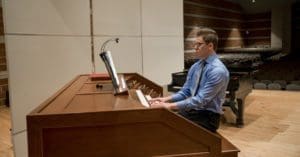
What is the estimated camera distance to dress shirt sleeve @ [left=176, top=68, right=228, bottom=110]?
2355 mm

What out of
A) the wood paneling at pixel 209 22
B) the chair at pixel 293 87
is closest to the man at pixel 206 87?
the chair at pixel 293 87

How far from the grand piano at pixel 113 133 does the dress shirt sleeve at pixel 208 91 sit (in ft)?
2.58

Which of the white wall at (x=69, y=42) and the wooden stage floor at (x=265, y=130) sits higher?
the white wall at (x=69, y=42)

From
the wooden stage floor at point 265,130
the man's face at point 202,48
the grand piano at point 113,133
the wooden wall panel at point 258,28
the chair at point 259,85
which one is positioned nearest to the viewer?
the grand piano at point 113,133

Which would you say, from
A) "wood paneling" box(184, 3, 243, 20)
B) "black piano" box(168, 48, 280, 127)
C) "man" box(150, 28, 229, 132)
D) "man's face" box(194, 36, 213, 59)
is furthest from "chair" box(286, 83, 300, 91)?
"man's face" box(194, 36, 213, 59)

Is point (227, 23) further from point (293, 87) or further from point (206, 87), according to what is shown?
point (206, 87)

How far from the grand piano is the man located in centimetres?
81

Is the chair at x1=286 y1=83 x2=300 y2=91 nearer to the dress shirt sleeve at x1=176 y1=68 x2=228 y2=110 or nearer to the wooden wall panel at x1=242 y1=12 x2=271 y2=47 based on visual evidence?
the wooden wall panel at x1=242 y1=12 x2=271 y2=47

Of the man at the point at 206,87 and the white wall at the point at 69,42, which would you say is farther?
the white wall at the point at 69,42

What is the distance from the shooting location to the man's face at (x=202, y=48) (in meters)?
2.50

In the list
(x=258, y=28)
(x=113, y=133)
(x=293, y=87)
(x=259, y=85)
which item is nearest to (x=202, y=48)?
(x=113, y=133)

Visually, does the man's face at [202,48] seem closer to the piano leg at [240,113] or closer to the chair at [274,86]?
the piano leg at [240,113]

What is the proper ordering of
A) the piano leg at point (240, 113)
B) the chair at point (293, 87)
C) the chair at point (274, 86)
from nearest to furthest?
1. the piano leg at point (240, 113)
2. the chair at point (293, 87)
3. the chair at point (274, 86)

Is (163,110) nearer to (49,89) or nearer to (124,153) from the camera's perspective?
(124,153)
